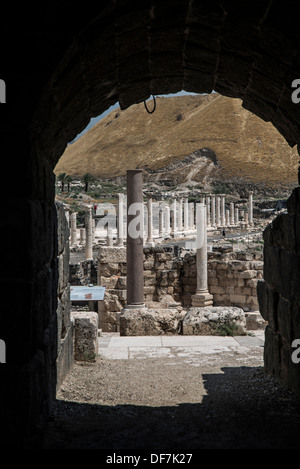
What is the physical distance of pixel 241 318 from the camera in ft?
34.6

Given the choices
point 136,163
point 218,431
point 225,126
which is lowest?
point 218,431

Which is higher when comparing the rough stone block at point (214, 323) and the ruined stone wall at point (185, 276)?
the ruined stone wall at point (185, 276)

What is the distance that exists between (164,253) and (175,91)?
419 inches

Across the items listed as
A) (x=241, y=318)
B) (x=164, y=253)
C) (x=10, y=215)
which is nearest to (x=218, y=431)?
(x=10, y=215)

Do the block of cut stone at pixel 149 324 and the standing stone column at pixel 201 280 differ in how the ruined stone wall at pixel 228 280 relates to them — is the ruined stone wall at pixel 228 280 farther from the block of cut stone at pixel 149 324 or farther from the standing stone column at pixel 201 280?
the block of cut stone at pixel 149 324

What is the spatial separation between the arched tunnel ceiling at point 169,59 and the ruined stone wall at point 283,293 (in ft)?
3.26

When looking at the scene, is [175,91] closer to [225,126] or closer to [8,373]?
[8,373]

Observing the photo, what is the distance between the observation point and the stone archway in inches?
128

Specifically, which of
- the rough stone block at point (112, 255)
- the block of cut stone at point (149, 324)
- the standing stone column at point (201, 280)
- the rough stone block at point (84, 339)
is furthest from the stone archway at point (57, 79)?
the standing stone column at point (201, 280)

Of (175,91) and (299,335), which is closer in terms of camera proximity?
(299,335)

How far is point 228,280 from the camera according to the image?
16203 mm

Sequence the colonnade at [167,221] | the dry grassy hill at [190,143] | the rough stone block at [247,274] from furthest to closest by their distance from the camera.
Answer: the dry grassy hill at [190,143] → the colonnade at [167,221] → the rough stone block at [247,274]

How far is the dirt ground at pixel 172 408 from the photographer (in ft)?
12.7

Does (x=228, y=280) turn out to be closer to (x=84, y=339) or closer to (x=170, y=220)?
(x=84, y=339)
